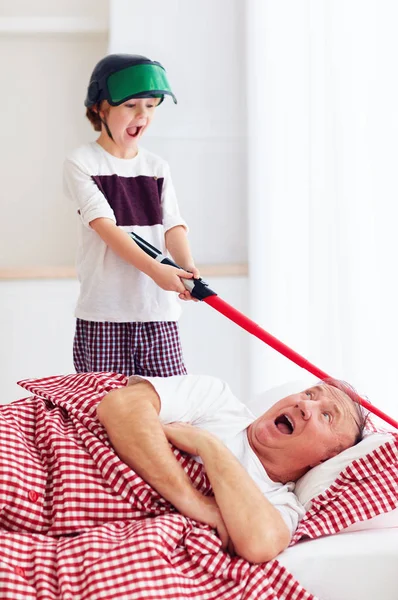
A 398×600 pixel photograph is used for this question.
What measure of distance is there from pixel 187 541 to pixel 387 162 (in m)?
1.73

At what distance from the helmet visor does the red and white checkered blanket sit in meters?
0.84

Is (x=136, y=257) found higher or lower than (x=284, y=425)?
higher

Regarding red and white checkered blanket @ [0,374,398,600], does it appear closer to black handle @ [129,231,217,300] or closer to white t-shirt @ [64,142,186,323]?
black handle @ [129,231,217,300]

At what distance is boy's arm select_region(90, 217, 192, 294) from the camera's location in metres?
2.11

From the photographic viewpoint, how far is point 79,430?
1.63m

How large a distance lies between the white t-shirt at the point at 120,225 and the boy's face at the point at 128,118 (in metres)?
0.07

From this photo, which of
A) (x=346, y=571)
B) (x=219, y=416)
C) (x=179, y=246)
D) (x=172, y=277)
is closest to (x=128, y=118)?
(x=179, y=246)

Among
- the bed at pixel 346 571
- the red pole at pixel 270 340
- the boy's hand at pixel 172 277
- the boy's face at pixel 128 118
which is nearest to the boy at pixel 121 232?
the boy's face at pixel 128 118

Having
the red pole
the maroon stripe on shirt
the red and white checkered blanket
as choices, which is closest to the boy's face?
the maroon stripe on shirt

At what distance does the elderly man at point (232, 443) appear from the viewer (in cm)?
151

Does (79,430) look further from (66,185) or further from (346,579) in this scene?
(66,185)

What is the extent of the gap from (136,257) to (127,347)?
0.31 m

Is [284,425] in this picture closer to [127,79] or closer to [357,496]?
[357,496]

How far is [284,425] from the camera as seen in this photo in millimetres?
1749
